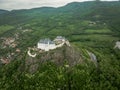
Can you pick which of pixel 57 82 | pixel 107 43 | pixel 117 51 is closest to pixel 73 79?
pixel 57 82

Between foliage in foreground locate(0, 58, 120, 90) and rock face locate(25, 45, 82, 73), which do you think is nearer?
foliage in foreground locate(0, 58, 120, 90)

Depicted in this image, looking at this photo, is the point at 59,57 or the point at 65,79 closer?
the point at 65,79

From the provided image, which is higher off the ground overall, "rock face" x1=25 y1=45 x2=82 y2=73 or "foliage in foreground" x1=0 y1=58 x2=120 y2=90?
"rock face" x1=25 y1=45 x2=82 y2=73

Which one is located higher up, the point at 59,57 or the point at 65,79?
the point at 59,57

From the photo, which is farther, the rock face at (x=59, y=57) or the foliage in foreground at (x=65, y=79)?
the rock face at (x=59, y=57)

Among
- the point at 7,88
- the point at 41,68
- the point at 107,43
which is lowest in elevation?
the point at 107,43

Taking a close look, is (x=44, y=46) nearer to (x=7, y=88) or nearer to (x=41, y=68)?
(x=41, y=68)

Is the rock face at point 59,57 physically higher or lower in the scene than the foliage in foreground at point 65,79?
higher

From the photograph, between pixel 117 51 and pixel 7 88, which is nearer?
pixel 7 88
